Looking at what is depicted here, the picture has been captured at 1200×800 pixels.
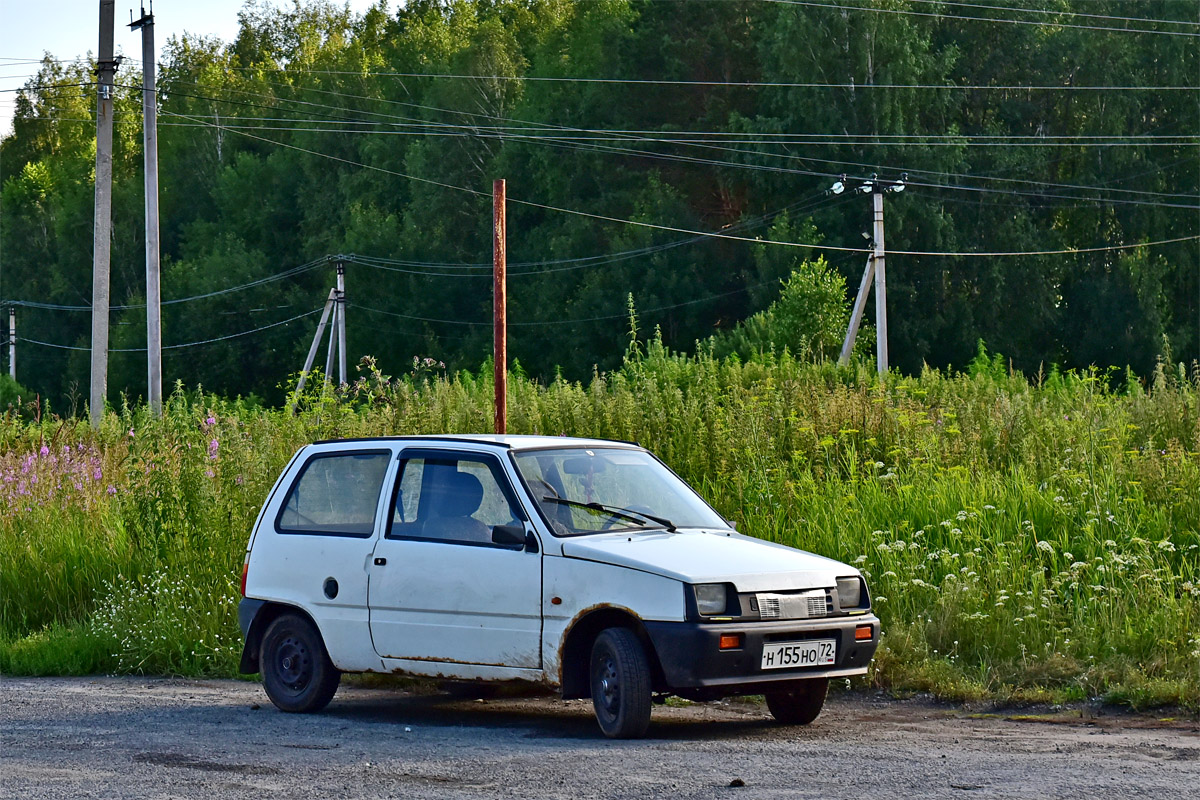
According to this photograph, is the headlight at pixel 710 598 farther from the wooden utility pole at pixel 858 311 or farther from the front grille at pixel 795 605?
the wooden utility pole at pixel 858 311

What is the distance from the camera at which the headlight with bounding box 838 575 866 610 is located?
895 cm

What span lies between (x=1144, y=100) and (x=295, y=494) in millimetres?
58268

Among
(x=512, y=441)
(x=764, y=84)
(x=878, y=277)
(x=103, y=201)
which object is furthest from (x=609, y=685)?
(x=764, y=84)

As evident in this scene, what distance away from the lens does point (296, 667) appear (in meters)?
10.1

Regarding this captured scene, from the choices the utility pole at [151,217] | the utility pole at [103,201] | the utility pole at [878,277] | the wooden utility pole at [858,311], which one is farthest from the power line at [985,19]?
the utility pole at [103,201]

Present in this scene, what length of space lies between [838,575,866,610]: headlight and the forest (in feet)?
120

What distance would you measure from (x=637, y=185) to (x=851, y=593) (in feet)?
193

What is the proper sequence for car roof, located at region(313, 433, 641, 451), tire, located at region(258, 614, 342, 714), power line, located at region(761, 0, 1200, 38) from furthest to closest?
power line, located at region(761, 0, 1200, 38) < tire, located at region(258, 614, 342, 714) < car roof, located at region(313, 433, 641, 451)

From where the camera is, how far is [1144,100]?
61625mm

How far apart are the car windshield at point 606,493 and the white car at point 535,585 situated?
0.05ft

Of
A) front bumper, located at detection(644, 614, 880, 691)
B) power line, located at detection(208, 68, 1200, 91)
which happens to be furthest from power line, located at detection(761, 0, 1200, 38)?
front bumper, located at detection(644, 614, 880, 691)

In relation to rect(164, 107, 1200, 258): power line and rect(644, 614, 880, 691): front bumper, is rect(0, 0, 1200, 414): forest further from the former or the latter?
rect(644, 614, 880, 691): front bumper

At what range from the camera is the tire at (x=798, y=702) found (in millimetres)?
9078

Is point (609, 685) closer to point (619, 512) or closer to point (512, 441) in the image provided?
point (619, 512)
